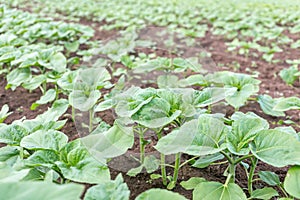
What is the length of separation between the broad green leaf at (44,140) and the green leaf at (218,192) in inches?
21.0

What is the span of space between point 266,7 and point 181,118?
5.87 meters

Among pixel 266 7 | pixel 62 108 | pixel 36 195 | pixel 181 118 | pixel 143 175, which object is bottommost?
pixel 266 7

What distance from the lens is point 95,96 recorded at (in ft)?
6.23

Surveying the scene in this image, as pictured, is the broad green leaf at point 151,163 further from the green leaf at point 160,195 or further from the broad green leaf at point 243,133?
the green leaf at point 160,195

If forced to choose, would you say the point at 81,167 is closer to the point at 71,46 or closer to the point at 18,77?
the point at 18,77

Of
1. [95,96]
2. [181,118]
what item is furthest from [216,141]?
[95,96]

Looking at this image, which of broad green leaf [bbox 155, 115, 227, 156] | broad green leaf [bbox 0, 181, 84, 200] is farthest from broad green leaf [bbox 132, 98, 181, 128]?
broad green leaf [bbox 0, 181, 84, 200]

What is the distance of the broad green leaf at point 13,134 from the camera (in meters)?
1.54

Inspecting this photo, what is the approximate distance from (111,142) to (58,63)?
4.00 ft

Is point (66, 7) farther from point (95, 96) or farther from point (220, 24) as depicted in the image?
point (95, 96)

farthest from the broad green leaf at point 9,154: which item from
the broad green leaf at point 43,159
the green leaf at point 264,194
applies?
the green leaf at point 264,194

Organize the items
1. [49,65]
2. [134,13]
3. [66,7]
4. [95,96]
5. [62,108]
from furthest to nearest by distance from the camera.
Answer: [66,7] < [134,13] < [49,65] < [62,108] < [95,96]

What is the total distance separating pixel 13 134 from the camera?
1571 millimetres

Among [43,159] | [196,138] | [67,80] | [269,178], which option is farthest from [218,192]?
[67,80]
